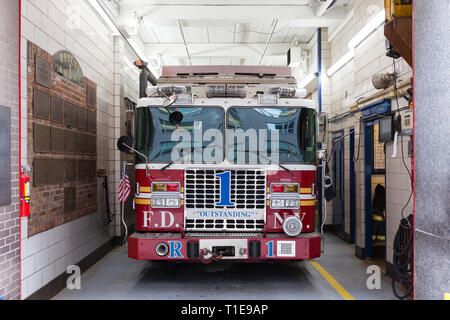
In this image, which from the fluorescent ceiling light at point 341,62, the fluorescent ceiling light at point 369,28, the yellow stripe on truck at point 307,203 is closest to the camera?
the yellow stripe on truck at point 307,203

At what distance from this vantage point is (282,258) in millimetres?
4727

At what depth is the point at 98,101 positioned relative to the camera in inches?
266

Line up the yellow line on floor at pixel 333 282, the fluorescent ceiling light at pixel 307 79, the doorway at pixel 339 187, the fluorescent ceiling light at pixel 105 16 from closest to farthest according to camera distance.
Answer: the yellow line on floor at pixel 333 282, the fluorescent ceiling light at pixel 105 16, the doorway at pixel 339 187, the fluorescent ceiling light at pixel 307 79

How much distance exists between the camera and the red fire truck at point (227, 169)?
4.88 metres

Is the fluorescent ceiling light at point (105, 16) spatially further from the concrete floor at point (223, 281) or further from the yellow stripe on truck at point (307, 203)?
the yellow stripe on truck at point (307, 203)

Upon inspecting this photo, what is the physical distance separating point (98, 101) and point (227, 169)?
10.8 ft

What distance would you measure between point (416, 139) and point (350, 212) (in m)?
5.15

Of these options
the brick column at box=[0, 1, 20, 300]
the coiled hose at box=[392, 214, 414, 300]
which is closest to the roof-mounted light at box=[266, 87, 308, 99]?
the coiled hose at box=[392, 214, 414, 300]

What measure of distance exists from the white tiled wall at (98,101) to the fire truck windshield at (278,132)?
2.65 metres

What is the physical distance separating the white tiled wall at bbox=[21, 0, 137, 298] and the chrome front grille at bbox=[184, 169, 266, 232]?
1876mm

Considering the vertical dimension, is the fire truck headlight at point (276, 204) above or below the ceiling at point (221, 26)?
below

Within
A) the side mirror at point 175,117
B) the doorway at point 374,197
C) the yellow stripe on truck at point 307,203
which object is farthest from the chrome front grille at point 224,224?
the doorway at point 374,197

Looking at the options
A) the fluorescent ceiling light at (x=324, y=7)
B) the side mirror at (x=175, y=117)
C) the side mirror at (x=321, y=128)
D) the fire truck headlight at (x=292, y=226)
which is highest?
the fluorescent ceiling light at (x=324, y=7)

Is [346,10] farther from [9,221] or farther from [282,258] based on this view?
[9,221]
